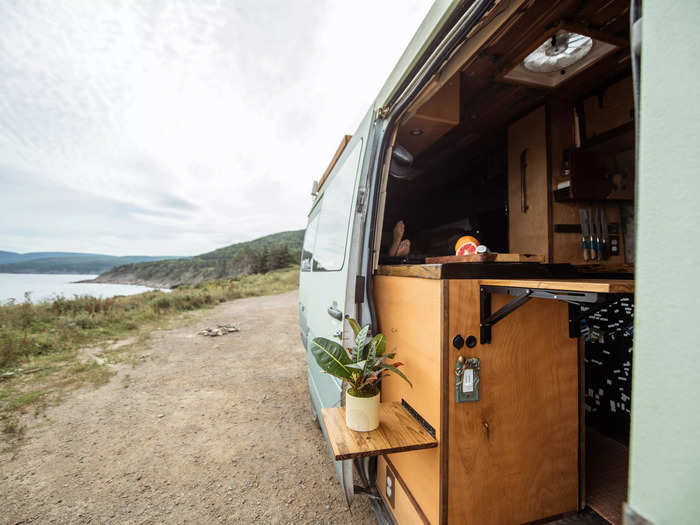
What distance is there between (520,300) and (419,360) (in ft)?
1.64

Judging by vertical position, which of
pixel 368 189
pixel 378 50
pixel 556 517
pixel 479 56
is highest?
pixel 378 50

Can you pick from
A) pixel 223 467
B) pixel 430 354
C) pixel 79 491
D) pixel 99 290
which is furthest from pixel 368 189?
pixel 99 290

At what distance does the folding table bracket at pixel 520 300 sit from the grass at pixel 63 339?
4076 mm

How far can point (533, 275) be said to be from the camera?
134cm

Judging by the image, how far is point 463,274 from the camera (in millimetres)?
1236

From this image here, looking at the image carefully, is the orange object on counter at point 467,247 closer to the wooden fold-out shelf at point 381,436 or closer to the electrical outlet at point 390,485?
the wooden fold-out shelf at point 381,436

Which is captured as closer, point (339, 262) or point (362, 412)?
point (362, 412)

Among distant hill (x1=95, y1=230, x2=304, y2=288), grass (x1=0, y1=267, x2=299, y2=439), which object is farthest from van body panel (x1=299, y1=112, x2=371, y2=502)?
distant hill (x1=95, y1=230, x2=304, y2=288)

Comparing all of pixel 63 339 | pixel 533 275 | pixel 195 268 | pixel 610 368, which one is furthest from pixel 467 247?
pixel 195 268

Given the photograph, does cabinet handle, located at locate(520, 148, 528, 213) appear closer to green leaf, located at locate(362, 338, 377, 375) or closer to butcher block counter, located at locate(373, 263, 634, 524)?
butcher block counter, located at locate(373, 263, 634, 524)

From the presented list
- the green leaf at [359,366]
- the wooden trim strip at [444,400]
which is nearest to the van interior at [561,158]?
the wooden trim strip at [444,400]

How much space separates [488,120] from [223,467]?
3.46m

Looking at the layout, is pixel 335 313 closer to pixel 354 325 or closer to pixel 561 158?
pixel 354 325

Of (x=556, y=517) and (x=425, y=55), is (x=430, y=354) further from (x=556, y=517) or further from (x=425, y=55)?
(x=425, y=55)
